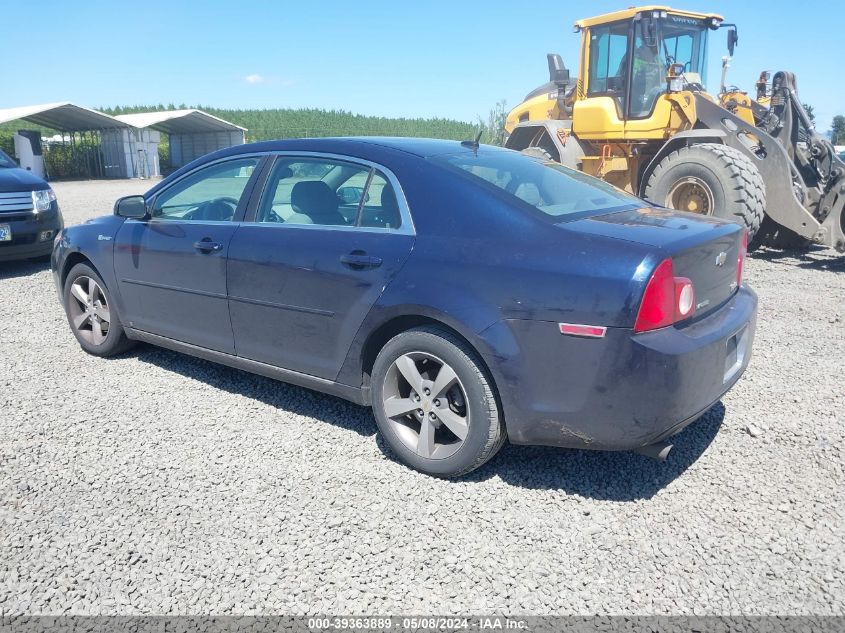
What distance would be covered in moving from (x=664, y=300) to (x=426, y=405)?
1189mm

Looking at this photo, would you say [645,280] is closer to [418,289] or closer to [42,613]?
[418,289]

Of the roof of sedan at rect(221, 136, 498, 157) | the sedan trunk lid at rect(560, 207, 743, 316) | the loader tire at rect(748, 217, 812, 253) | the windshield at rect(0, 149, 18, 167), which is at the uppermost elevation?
the roof of sedan at rect(221, 136, 498, 157)

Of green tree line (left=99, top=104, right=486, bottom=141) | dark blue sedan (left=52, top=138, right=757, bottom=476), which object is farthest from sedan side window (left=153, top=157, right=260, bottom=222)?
green tree line (left=99, top=104, right=486, bottom=141)

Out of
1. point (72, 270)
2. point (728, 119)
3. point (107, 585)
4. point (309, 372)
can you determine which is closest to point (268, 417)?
point (309, 372)

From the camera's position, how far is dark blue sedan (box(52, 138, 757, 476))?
272 centimetres

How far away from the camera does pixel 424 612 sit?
2361mm

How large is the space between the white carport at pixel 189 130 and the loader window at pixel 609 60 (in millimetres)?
27665

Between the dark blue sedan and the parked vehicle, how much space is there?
457cm

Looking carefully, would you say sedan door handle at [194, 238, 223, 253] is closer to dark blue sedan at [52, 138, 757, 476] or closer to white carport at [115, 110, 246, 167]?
dark blue sedan at [52, 138, 757, 476]

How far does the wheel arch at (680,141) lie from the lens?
348 inches

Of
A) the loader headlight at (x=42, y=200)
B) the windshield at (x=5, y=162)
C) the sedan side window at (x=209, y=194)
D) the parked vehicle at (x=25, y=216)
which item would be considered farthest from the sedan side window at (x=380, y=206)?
the windshield at (x=5, y=162)

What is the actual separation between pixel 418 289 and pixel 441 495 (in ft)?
3.16

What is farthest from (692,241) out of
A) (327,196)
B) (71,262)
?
(71,262)

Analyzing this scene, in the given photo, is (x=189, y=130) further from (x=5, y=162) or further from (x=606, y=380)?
(x=606, y=380)
